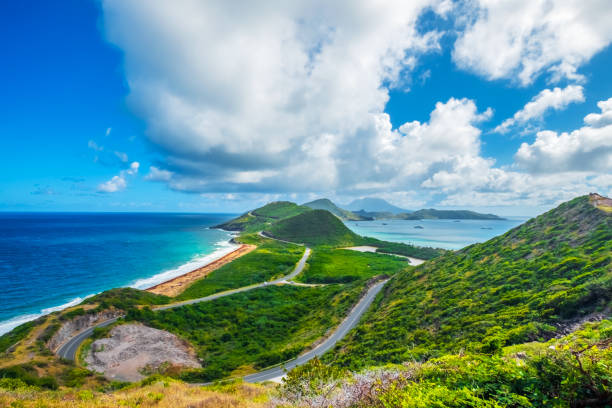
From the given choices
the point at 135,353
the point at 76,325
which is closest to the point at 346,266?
the point at 135,353

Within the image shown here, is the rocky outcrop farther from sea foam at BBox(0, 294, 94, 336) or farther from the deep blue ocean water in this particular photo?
the deep blue ocean water

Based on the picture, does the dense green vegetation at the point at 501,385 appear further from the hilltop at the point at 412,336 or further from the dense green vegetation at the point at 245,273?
the dense green vegetation at the point at 245,273

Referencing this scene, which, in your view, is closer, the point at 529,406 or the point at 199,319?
the point at 529,406

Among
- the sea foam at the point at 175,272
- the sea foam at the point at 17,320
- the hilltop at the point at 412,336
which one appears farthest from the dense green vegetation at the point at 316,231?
the sea foam at the point at 17,320

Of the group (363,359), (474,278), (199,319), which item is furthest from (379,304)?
(199,319)

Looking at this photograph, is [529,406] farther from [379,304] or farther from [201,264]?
[201,264]

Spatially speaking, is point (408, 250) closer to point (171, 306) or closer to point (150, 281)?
point (171, 306)

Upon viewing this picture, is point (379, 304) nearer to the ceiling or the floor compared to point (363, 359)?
nearer to the floor

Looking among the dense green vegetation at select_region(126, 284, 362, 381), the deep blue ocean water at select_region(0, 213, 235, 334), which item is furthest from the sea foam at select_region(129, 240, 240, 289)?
the dense green vegetation at select_region(126, 284, 362, 381)
